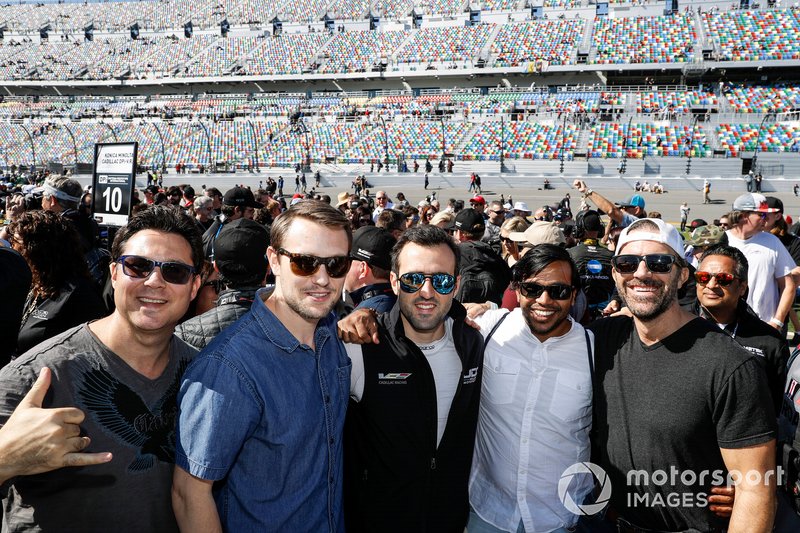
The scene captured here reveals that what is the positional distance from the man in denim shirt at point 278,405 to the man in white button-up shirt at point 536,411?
2.49 feet

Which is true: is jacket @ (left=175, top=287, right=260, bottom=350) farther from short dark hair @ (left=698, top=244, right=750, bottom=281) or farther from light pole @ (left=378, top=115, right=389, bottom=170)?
light pole @ (left=378, top=115, right=389, bottom=170)

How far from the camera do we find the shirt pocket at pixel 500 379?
2.53 meters

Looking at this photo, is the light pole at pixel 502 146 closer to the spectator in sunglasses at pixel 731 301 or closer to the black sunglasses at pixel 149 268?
the spectator in sunglasses at pixel 731 301

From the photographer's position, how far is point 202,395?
1840mm

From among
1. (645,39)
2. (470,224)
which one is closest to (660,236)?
(470,224)

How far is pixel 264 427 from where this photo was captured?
195 cm

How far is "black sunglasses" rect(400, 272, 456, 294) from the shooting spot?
2473mm

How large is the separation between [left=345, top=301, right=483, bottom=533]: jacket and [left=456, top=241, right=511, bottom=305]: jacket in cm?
200

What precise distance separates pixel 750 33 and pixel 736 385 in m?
62.0

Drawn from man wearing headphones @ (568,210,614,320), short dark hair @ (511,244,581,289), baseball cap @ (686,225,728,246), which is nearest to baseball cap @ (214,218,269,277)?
short dark hair @ (511,244,581,289)

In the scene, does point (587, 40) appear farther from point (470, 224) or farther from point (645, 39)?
point (470, 224)

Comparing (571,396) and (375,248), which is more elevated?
(375,248)

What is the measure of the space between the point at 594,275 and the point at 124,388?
168 inches

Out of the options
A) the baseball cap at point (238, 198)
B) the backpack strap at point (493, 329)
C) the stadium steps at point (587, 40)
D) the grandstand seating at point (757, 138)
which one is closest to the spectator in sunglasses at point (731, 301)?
the backpack strap at point (493, 329)
